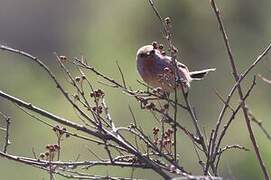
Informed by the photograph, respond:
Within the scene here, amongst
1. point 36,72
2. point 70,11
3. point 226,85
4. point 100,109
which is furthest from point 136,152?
point 70,11

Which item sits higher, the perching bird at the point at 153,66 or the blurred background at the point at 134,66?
the blurred background at the point at 134,66

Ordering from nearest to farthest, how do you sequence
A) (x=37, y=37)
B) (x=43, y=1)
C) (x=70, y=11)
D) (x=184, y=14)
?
1. (x=184, y=14)
2. (x=37, y=37)
3. (x=70, y=11)
4. (x=43, y=1)

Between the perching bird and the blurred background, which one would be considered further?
the blurred background

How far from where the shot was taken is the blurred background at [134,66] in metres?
11.1

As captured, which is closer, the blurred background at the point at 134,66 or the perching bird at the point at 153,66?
the perching bird at the point at 153,66

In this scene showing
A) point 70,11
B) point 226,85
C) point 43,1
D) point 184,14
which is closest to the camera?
point 226,85

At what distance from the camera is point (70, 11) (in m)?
17.5

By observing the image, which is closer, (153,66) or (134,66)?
(153,66)

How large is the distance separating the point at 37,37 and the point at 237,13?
4.74 meters

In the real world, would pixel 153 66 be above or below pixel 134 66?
below

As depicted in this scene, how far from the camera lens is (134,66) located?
448 inches

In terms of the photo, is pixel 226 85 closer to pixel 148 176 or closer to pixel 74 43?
pixel 148 176

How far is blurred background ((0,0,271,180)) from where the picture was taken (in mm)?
11086

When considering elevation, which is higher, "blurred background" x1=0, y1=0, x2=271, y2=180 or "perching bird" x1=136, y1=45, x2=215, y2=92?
"blurred background" x1=0, y1=0, x2=271, y2=180
